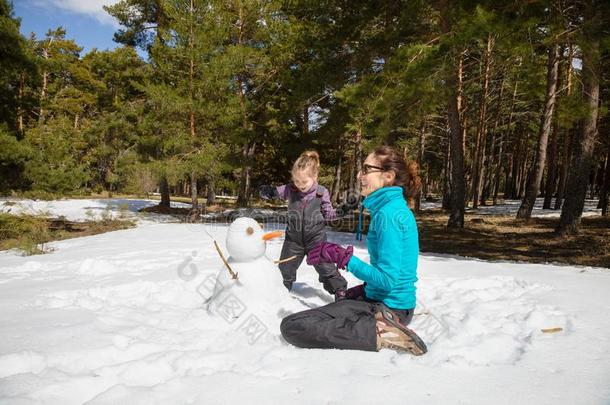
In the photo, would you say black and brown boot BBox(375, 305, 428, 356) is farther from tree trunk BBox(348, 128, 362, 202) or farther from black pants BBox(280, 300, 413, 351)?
tree trunk BBox(348, 128, 362, 202)

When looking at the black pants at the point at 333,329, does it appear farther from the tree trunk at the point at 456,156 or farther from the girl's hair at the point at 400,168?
the tree trunk at the point at 456,156

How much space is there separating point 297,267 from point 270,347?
1.52 metres

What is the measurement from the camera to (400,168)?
258 cm

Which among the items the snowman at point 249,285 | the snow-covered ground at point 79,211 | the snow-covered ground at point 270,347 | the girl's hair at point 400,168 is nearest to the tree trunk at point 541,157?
the snow-covered ground at point 270,347

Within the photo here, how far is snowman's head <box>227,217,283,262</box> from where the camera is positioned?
295 cm

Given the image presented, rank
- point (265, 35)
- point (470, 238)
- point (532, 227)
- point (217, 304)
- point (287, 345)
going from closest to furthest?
point (287, 345) → point (217, 304) → point (470, 238) → point (532, 227) → point (265, 35)

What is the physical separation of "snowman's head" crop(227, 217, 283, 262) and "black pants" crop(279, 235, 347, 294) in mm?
756

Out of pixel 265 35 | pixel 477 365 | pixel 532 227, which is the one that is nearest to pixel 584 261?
pixel 532 227

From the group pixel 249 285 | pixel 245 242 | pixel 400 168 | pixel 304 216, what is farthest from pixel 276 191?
pixel 400 168

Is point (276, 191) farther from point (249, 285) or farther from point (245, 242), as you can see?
point (249, 285)

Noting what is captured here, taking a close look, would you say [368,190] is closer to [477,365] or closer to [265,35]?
[477,365]

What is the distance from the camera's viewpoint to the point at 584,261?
615 cm

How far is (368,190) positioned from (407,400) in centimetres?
144

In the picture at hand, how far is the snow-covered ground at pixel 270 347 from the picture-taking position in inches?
67.9
